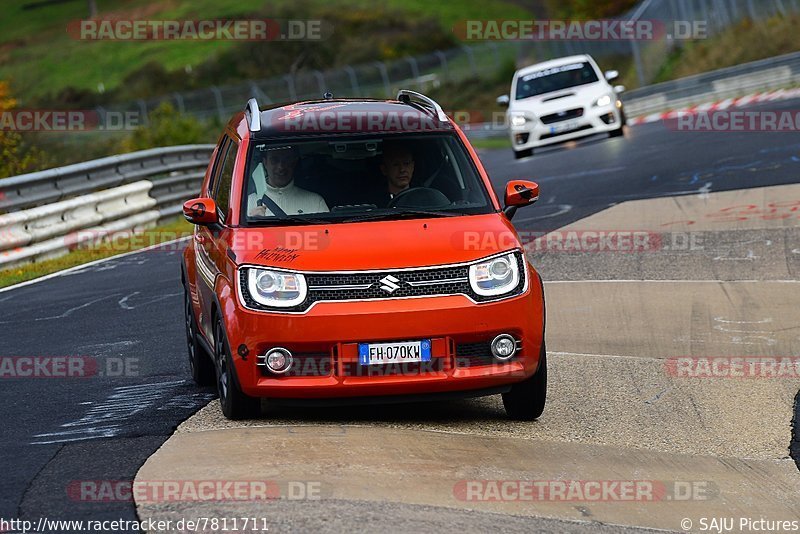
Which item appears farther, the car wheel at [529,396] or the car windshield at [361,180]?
the car windshield at [361,180]

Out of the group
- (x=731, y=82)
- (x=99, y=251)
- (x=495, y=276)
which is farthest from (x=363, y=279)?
(x=731, y=82)

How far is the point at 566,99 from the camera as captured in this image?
1056 inches

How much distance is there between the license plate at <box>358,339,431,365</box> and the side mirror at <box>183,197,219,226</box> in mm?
1516

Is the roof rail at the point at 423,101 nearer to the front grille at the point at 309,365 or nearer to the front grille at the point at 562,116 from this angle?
the front grille at the point at 309,365

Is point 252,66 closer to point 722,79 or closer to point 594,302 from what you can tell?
point 722,79

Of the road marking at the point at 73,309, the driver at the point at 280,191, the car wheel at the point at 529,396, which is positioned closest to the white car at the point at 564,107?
the road marking at the point at 73,309

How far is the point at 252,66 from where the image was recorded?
88500 millimetres

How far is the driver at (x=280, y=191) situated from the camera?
28.2ft

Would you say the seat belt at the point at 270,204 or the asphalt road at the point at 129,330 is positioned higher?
the seat belt at the point at 270,204

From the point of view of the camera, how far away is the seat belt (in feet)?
28.0

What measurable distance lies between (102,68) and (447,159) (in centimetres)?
9022

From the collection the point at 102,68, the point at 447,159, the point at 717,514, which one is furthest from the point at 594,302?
the point at 102,68

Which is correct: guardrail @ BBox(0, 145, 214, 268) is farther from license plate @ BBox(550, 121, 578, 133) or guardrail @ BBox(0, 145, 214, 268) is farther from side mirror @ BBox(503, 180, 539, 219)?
side mirror @ BBox(503, 180, 539, 219)

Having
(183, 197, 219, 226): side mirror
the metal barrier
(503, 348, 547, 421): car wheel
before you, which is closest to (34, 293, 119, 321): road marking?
the metal barrier
